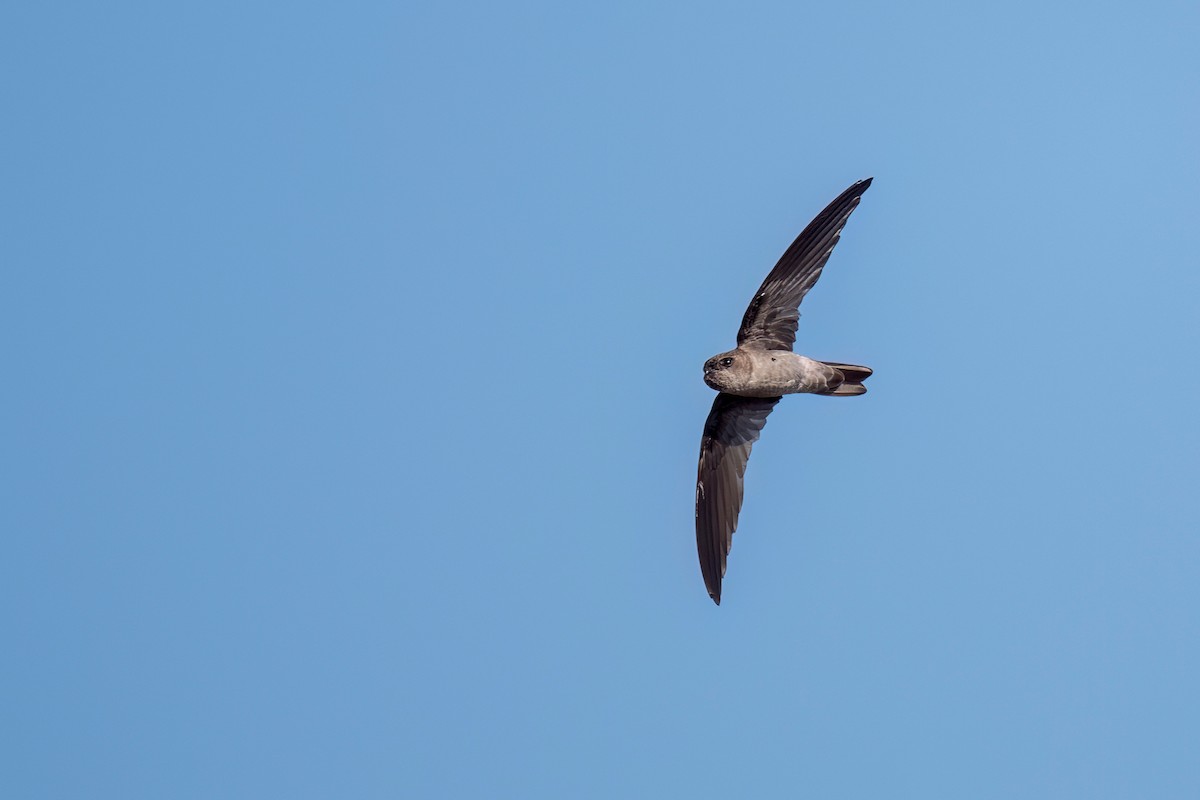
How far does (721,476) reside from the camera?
2067cm

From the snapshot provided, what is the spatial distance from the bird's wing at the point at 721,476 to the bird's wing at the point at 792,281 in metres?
1.19

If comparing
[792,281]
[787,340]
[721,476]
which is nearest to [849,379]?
[787,340]

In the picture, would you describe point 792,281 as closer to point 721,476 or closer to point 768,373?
point 768,373

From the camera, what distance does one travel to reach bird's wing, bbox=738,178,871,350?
19.3 meters

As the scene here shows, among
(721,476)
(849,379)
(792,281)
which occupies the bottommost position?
(721,476)

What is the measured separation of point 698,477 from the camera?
2083 cm

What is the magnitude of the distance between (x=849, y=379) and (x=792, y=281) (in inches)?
56.4

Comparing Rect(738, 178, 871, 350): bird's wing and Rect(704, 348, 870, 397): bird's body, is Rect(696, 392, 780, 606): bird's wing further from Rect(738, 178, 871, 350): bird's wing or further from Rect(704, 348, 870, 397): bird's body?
Rect(738, 178, 871, 350): bird's wing

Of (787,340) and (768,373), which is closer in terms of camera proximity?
(768,373)

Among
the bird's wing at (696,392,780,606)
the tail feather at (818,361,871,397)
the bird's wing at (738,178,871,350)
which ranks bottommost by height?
the bird's wing at (696,392,780,606)

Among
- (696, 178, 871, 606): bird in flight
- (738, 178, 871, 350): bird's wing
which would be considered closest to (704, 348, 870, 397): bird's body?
(696, 178, 871, 606): bird in flight

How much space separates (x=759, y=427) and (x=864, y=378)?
166 centimetres

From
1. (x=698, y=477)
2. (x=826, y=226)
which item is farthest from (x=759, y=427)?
(x=826, y=226)

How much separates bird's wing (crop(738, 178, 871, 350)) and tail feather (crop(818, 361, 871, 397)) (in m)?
0.70
